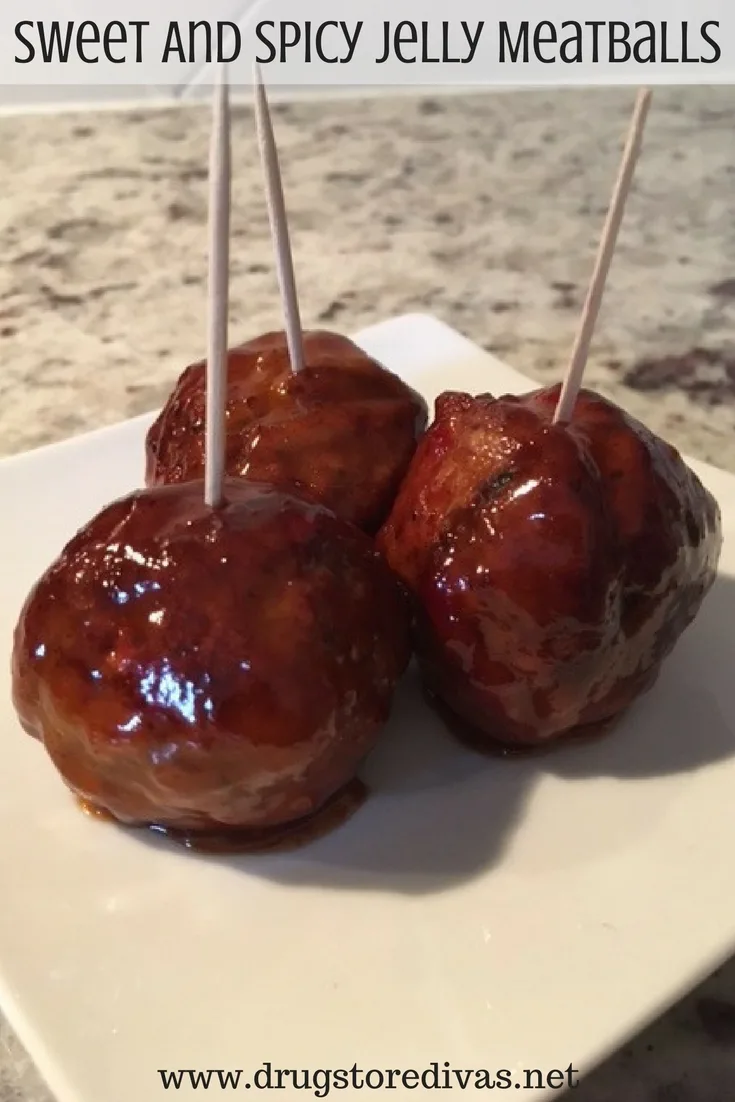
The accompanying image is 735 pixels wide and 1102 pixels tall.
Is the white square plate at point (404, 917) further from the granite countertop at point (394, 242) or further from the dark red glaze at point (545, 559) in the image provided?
the granite countertop at point (394, 242)

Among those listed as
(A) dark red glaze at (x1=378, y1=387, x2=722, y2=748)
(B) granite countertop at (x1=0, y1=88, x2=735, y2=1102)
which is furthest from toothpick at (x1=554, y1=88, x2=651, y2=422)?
(B) granite countertop at (x1=0, y1=88, x2=735, y2=1102)

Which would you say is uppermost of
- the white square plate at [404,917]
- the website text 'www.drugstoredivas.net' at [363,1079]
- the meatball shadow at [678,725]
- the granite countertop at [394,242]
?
the granite countertop at [394,242]

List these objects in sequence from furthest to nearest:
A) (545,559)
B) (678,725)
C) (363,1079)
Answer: (678,725), (545,559), (363,1079)

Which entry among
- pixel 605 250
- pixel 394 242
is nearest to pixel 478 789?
pixel 605 250

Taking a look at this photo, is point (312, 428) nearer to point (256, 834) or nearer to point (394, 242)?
point (256, 834)

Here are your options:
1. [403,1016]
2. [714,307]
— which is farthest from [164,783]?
[714,307]

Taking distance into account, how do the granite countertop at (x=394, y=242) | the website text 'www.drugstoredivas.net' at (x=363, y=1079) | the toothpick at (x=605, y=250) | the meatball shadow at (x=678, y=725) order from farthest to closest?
1. the granite countertop at (x=394, y=242)
2. the meatball shadow at (x=678, y=725)
3. the toothpick at (x=605, y=250)
4. the website text 'www.drugstoredivas.net' at (x=363, y=1079)

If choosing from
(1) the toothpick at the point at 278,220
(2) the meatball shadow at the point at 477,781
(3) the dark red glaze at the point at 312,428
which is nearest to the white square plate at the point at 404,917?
(2) the meatball shadow at the point at 477,781
